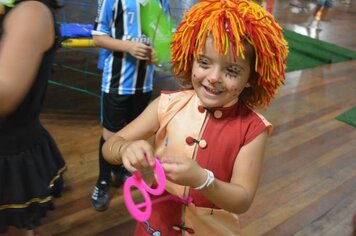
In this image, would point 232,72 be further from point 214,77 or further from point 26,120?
point 26,120

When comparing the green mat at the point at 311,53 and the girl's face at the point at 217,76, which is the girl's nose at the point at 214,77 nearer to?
the girl's face at the point at 217,76

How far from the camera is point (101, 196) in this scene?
158 cm

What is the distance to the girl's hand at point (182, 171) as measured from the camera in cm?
63

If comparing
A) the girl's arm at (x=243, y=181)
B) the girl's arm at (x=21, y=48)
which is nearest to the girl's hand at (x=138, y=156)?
the girl's arm at (x=243, y=181)

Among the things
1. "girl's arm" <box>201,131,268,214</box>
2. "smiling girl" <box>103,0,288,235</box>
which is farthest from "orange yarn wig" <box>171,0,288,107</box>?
"girl's arm" <box>201,131,268,214</box>

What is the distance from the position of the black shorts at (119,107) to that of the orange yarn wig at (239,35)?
0.71m

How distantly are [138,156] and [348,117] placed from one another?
2.36 m

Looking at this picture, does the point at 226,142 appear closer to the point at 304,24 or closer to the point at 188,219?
the point at 188,219

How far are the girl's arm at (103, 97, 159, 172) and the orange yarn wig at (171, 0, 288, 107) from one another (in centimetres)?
15

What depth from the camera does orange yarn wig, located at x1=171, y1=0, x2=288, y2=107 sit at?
27.8 inches

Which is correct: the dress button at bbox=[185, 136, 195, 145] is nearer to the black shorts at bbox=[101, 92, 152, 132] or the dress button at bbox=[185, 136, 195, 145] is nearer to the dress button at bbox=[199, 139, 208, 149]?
the dress button at bbox=[199, 139, 208, 149]

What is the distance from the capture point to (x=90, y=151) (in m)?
1.96

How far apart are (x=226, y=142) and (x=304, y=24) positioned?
4805 mm

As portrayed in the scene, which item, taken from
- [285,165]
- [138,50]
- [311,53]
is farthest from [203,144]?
[311,53]
